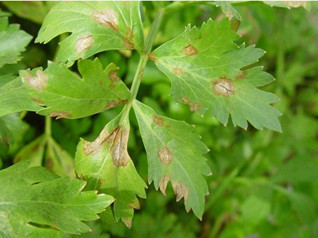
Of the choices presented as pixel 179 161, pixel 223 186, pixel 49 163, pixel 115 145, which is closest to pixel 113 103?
pixel 115 145

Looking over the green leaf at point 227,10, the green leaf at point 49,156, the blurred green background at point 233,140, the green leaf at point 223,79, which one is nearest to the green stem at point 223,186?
the blurred green background at point 233,140

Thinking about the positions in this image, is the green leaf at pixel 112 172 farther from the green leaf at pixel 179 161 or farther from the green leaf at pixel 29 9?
the green leaf at pixel 29 9

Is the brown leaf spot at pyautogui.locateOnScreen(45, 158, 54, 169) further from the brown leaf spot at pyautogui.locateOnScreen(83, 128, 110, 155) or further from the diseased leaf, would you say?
the diseased leaf

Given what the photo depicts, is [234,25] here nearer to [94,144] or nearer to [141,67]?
[141,67]

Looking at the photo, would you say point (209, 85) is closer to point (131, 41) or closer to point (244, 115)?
point (244, 115)

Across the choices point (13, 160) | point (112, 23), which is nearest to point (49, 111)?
point (112, 23)
